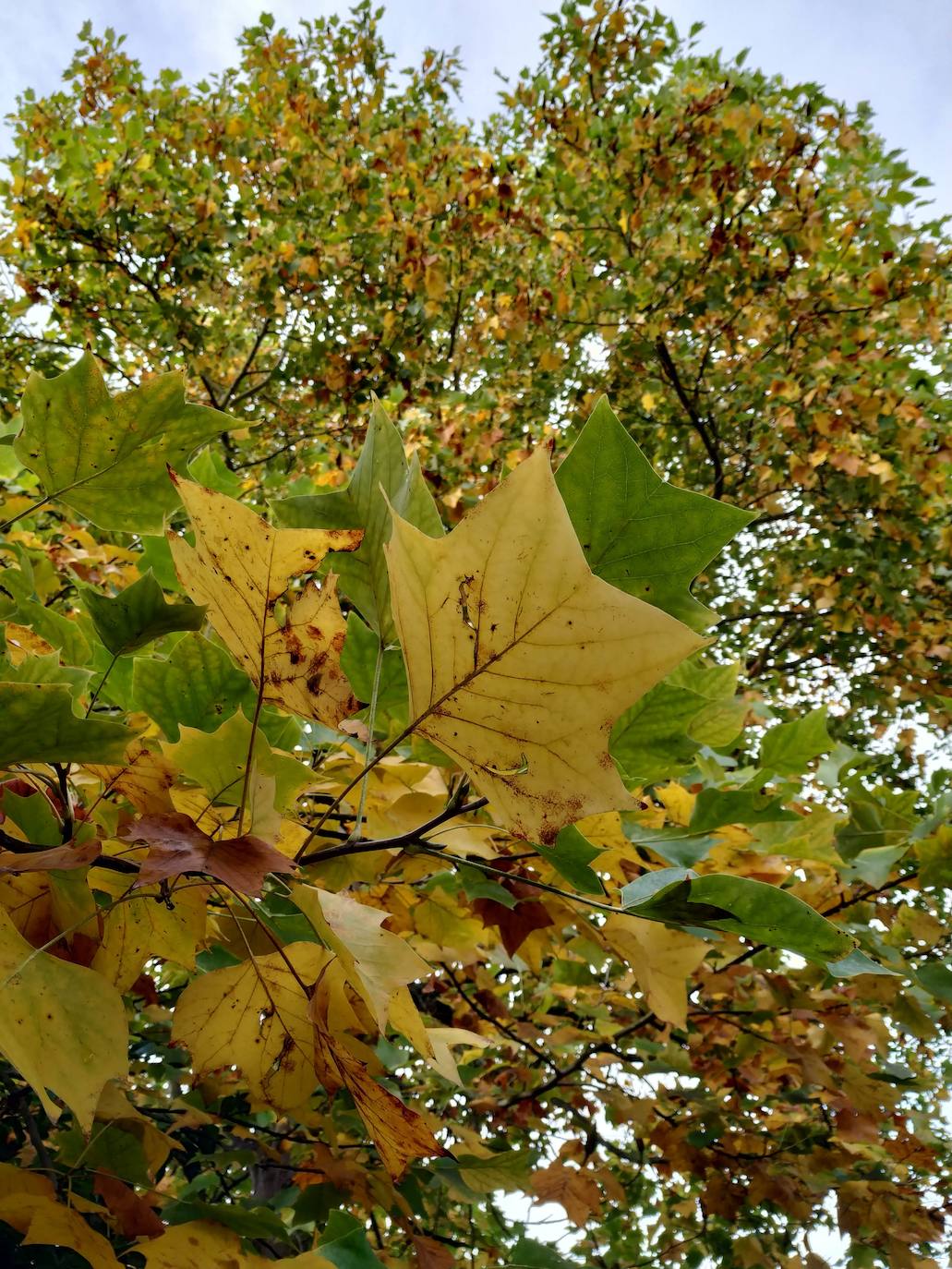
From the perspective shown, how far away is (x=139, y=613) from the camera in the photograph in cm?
60

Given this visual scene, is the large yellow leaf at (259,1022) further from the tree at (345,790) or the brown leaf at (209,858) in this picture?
the brown leaf at (209,858)

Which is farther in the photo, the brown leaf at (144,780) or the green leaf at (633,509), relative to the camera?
the brown leaf at (144,780)

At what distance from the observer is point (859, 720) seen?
207 inches

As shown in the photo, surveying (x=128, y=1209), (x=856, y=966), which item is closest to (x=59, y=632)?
(x=128, y=1209)

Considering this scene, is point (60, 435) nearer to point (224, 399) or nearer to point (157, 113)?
point (224, 399)

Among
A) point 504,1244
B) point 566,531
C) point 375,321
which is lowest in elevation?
point 504,1244

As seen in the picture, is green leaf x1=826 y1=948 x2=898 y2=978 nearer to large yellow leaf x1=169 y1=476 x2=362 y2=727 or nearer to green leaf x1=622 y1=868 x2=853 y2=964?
green leaf x1=622 y1=868 x2=853 y2=964

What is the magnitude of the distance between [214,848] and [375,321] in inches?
165

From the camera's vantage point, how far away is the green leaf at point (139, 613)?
58 centimetres

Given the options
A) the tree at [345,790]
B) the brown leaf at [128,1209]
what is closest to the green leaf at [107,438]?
the tree at [345,790]

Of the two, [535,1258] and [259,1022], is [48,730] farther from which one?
[535,1258]

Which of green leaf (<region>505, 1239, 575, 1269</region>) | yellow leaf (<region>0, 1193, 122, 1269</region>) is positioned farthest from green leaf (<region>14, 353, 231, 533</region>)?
green leaf (<region>505, 1239, 575, 1269</region>)

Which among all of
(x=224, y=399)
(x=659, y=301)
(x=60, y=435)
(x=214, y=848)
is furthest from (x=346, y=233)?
(x=214, y=848)

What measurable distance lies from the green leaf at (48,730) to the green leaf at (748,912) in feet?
1.15
